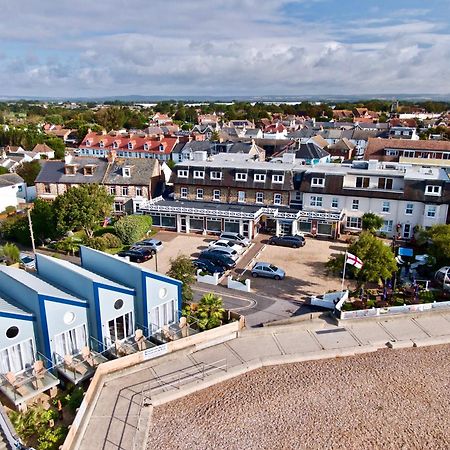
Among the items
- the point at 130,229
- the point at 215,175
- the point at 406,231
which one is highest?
the point at 215,175

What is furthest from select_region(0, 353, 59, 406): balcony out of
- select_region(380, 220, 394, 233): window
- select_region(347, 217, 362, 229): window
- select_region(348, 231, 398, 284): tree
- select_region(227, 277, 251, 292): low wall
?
select_region(380, 220, 394, 233): window

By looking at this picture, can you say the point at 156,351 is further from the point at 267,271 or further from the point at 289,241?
the point at 289,241

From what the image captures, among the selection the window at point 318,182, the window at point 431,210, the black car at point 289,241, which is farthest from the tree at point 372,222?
the black car at point 289,241

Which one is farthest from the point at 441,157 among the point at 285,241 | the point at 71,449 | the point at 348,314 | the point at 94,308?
the point at 71,449

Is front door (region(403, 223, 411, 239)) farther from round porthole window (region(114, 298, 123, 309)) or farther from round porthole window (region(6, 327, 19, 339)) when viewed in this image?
round porthole window (region(6, 327, 19, 339))

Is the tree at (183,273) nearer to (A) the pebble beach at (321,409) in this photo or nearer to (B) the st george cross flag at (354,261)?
(A) the pebble beach at (321,409)

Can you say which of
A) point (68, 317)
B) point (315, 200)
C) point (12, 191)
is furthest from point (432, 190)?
point (12, 191)
